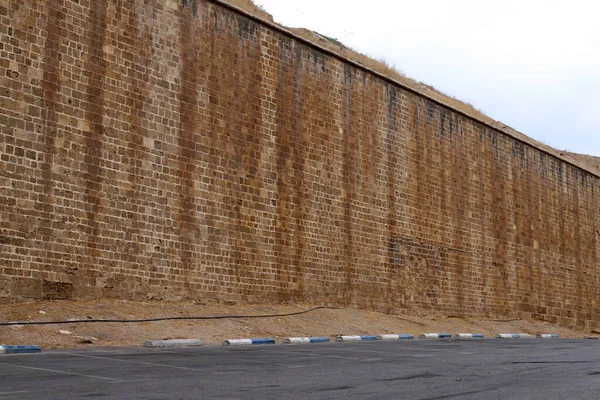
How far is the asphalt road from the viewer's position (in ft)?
22.4

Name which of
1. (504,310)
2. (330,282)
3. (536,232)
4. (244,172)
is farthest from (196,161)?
(536,232)

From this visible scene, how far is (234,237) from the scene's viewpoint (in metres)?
16.9

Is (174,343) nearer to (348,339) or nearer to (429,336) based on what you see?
(348,339)

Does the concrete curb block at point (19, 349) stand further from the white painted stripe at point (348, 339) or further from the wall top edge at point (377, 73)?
the wall top edge at point (377, 73)

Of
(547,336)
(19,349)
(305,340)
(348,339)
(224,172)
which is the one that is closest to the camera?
(19,349)

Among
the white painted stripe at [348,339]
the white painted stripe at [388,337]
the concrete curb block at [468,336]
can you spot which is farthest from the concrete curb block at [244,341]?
the concrete curb block at [468,336]

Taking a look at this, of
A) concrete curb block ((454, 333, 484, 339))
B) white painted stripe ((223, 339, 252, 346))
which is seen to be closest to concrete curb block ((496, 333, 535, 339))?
concrete curb block ((454, 333, 484, 339))

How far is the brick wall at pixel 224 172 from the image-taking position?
13562 millimetres

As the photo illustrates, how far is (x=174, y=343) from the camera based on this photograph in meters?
12.9

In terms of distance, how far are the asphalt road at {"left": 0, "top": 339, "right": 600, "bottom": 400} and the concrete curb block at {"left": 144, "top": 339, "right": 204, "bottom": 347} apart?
808 millimetres

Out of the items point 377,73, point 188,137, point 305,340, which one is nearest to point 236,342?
point 305,340

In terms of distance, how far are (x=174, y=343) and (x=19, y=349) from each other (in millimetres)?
2718

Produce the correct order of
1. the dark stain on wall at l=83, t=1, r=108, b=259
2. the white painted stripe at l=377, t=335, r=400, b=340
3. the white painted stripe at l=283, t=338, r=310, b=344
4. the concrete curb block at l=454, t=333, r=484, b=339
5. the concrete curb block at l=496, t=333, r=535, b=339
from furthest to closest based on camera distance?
the concrete curb block at l=496, t=333, r=535, b=339, the concrete curb block at l=454, t=333, r=484, b=339, the white painted stripe at l=377, t=335, r=400, b=340, the white painted stripe at l=283, t=338, r=310, b=344, the dark stain on wall at l=83, t=1, r=108, b=259

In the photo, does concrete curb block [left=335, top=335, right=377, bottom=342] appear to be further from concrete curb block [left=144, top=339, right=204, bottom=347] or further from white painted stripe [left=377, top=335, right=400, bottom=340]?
concrete curb block [left=144, top=339, right=204, bottom=347]
